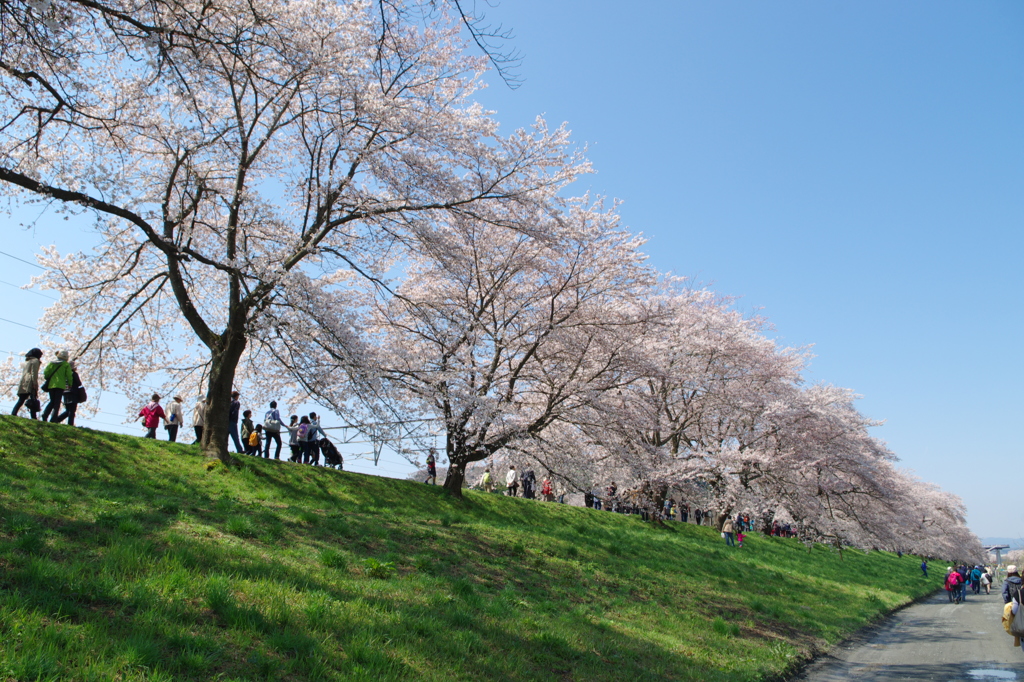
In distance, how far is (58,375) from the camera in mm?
13359

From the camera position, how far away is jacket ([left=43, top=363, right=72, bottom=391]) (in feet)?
43.7

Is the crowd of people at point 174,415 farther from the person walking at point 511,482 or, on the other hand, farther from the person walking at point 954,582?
the person walking at point 954,582

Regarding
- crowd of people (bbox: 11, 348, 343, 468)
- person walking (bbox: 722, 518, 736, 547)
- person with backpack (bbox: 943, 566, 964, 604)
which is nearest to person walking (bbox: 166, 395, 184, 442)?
crowd of people (bbox: 11, 348, 343, 468)

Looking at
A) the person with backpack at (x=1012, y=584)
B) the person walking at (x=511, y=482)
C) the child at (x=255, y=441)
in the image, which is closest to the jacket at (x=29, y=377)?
the child at (x=255, y=441)

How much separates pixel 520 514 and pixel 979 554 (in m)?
93.9

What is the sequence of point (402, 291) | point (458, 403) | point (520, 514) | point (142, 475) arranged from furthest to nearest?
point (402, 291), point (520, 514), point (458, 403), point (142, 475)

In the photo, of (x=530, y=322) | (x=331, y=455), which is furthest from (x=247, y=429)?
(x=530, y=322)

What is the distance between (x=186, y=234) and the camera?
1331 centimetres

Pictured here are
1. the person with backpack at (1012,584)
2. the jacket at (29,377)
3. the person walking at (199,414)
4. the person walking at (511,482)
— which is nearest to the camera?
the person with backpack at (1012,584)

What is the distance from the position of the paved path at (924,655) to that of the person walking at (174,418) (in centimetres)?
1497

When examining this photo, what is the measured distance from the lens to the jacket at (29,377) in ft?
44.1

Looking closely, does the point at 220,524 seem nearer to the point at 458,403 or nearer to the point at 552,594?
the point at 552,594

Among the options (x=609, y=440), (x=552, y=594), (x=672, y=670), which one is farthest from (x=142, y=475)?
(x=609, y=440)

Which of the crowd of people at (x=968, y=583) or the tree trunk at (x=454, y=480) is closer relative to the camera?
the tree trunk at (x=454, y=480)
